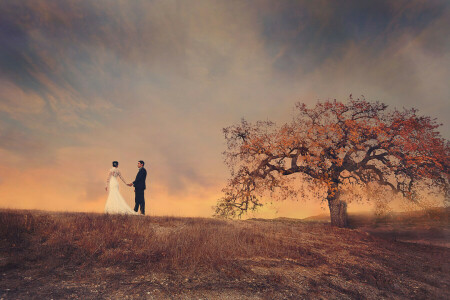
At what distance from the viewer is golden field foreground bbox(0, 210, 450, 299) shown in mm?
8078

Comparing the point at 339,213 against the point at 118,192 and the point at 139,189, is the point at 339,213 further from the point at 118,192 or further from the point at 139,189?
the point at 118,192

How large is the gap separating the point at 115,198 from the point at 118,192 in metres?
0.44

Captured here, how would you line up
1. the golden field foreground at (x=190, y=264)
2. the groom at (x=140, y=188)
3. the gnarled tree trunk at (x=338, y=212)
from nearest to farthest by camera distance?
the golden field foreground at (x=190, y=264)
the groom at (x=140, y=188)
the gnarled tree trunk at (x=338, y=212)

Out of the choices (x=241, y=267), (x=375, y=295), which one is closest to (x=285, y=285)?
(x=241, y=267)

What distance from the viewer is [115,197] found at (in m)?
18.1

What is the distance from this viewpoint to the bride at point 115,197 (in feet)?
58.3

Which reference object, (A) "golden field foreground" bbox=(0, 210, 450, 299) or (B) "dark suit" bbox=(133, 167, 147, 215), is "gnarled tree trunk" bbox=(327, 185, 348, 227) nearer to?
(A) "golden field foreground" bbox=(0, 210, 450, 299)

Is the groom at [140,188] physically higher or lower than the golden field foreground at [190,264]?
higher

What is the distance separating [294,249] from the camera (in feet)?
43.7

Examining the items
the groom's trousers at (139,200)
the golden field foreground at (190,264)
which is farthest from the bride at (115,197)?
the golden field foreground at (190,264)

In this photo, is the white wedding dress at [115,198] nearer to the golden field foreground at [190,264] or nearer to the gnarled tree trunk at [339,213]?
the golden field foreground at [190,264]

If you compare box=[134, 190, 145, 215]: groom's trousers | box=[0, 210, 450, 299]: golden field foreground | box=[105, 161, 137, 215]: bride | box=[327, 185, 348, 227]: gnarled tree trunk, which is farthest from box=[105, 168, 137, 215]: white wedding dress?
box=[327, 185, 348, 227]: gnarled tree trunk

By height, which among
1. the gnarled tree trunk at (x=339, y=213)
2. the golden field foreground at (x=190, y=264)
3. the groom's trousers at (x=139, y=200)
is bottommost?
the golden field foreground at (x=190, y=264)

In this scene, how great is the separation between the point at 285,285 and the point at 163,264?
3991 mm
